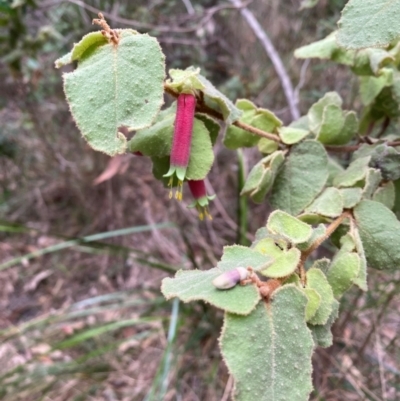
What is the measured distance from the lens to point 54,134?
1933 mm

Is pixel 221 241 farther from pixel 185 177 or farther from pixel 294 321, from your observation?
pixel 294 321

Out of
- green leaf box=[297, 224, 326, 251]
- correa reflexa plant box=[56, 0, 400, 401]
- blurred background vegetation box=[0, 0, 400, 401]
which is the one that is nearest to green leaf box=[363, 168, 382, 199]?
correa reflexa plant box=[56, 0, 400, 401]

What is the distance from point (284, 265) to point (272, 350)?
7 cm

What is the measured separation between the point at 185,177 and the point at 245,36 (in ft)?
5.72

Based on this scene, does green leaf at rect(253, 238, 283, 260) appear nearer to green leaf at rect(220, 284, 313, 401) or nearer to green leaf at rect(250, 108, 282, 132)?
green leaf at rect(220, 284, 313, 401)

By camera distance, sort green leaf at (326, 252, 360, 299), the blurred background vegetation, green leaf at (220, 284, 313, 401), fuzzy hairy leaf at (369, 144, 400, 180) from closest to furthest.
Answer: green leaf at (220, 284, 313, 401)
green leaf at (326, 252, 360, 299)
fuzzy hairy leaf at (369, 144, 400, 180)
the blurred background vegetation

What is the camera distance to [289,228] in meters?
0.38

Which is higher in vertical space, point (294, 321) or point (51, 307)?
point (294, 321)

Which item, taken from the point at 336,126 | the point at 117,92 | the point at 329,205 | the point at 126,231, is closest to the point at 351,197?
the point at 329,205

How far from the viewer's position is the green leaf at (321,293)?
0.35m

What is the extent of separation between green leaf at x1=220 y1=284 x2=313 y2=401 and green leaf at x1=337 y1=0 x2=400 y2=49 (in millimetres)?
208

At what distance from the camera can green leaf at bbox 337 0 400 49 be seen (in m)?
0.35

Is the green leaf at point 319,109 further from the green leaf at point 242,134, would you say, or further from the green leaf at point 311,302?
the green leaf at point 311,302

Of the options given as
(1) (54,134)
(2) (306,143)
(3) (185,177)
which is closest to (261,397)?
(3) (185,177)
